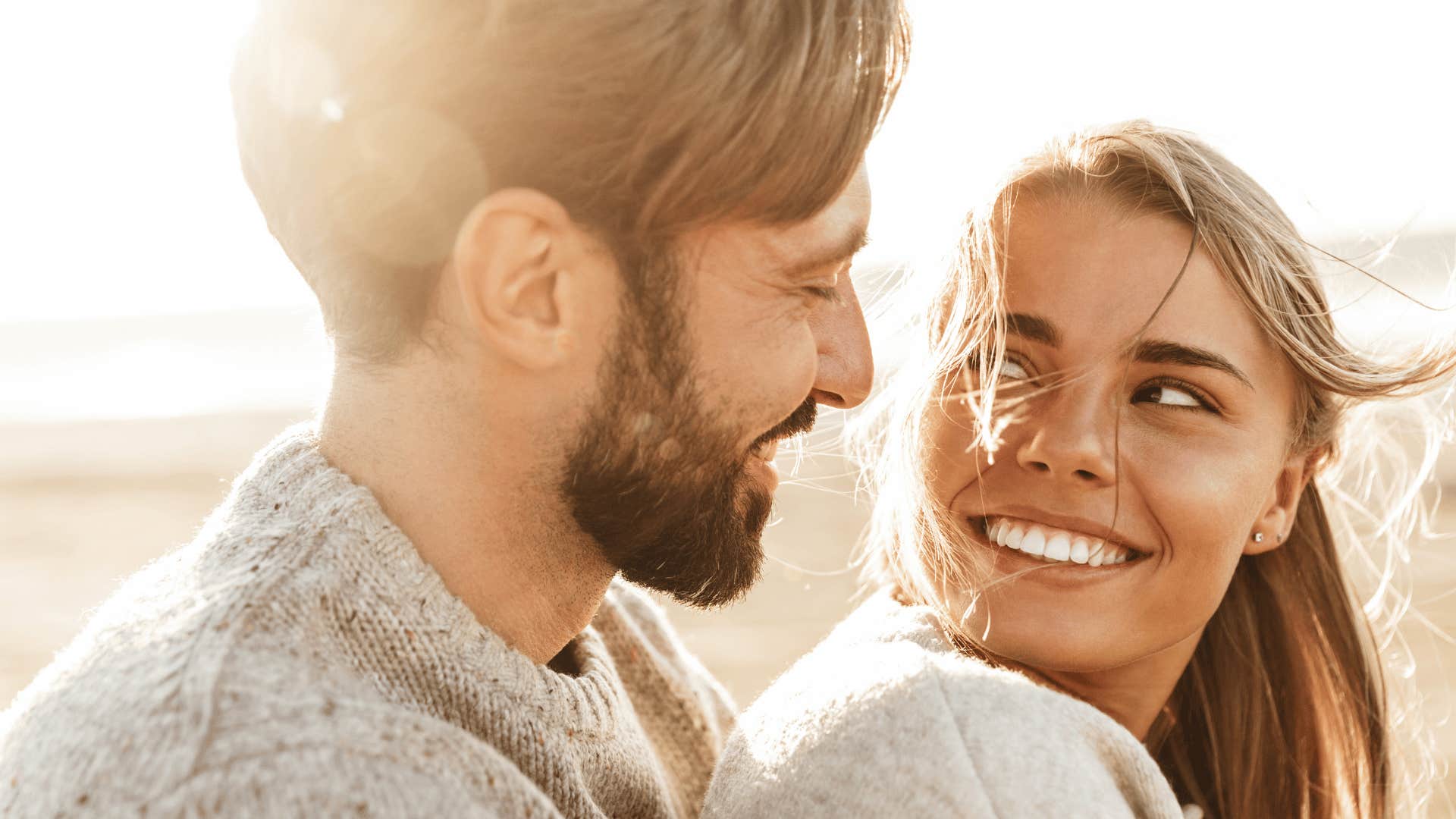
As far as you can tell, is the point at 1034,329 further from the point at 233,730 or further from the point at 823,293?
the point at 233,730

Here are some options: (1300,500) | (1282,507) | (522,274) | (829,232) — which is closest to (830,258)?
(829,232)

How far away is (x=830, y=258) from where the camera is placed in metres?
2.12

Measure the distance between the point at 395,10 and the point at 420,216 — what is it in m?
0.29

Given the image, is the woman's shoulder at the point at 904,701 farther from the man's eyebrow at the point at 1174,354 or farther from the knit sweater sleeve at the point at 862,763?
the man's eyebrow at the point at 1174,354

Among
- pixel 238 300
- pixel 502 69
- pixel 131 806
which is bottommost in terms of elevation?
pixel 238 300

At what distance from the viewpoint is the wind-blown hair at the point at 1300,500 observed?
8.13 ft

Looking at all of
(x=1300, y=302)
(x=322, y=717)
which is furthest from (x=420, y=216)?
(x=1300, y=302)

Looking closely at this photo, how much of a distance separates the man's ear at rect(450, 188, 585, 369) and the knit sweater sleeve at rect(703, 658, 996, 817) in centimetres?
65

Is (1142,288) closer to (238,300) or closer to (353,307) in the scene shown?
(353,307)

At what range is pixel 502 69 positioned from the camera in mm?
1871

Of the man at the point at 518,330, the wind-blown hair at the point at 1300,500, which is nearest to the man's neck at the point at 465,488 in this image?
the man at the point at 518,330

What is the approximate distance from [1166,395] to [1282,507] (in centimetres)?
48

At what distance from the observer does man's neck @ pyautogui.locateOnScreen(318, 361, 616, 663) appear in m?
1.88

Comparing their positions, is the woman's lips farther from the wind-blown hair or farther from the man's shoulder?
the man's shoulder
